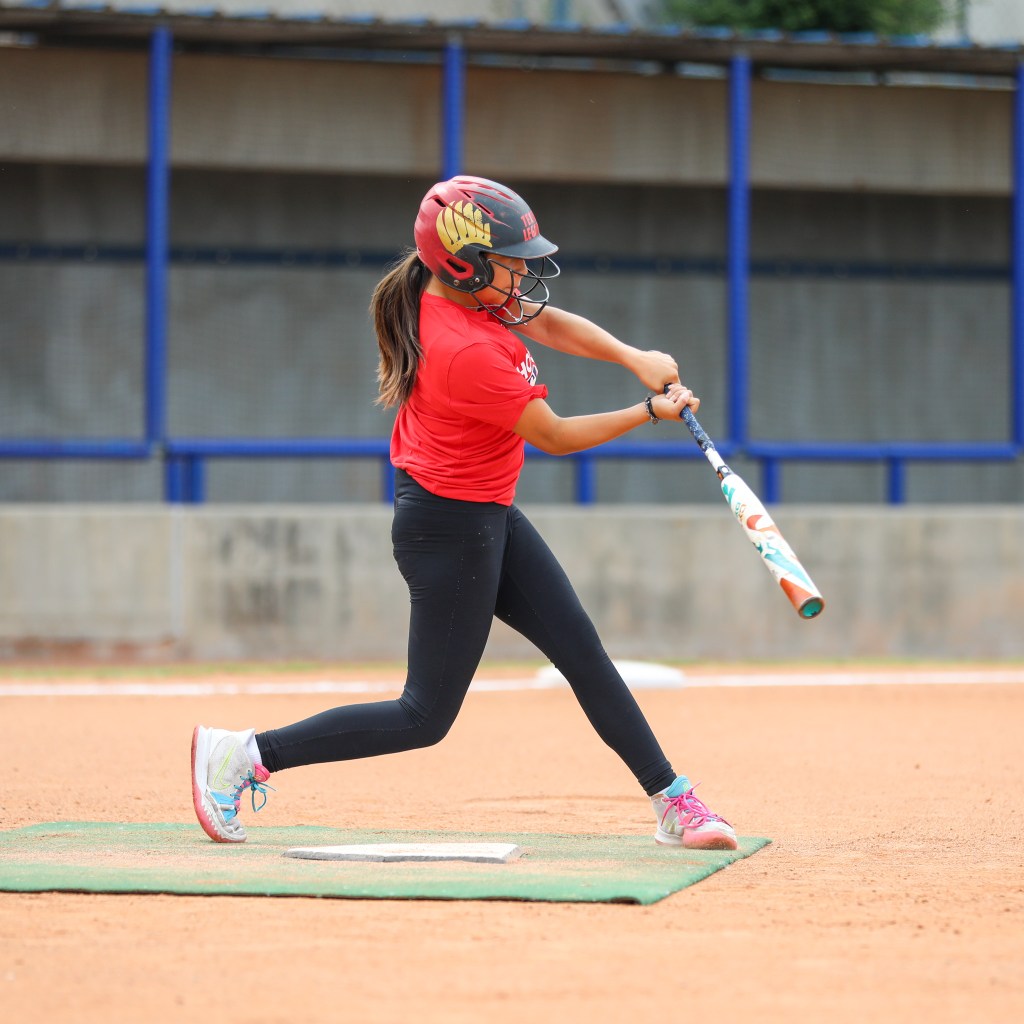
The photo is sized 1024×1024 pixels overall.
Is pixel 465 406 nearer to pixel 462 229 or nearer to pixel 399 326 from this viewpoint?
pixel 399 326

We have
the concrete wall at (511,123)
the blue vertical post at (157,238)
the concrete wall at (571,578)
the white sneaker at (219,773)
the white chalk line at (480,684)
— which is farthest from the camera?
the concrete wall at (511,123)

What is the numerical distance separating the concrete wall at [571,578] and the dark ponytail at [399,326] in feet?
25.2

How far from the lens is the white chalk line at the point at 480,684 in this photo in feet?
35.7

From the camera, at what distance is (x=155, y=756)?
816 cm

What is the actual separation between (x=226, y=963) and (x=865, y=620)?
33.3 ft

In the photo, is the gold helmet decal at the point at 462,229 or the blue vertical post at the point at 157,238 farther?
the blue vertical post at the point at 157,238

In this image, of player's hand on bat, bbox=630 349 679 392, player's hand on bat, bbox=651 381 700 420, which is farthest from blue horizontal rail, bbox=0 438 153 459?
player's hand on bat, bbox=651 381 700 420

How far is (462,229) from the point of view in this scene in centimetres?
500

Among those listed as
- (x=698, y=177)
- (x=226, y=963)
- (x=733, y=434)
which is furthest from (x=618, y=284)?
(x=226, y=963)

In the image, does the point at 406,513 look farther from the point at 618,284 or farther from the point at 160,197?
the point at 618,284

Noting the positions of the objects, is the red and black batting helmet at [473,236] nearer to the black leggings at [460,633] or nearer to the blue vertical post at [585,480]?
the black leggings at [460,633]

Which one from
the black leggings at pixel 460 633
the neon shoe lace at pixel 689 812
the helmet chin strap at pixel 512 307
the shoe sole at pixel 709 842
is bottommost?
the shoe sole at pixel 709 842

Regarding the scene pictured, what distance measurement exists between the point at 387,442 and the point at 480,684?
277cm

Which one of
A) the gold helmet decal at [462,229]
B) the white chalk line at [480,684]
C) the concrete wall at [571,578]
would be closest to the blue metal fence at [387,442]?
the concrete wall at [571,578]
